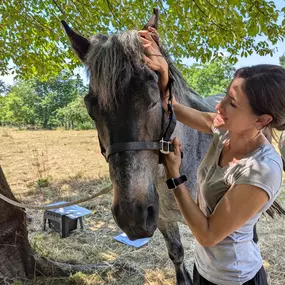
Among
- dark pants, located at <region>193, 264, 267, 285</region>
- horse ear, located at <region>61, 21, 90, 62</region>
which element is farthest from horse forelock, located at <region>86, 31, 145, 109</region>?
dark pants, located at <region>193, 264, 267, 285</region>

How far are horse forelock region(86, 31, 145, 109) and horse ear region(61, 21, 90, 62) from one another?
212 millimetres

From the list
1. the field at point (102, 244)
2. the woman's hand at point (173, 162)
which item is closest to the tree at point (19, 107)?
the field at point (102, 244)

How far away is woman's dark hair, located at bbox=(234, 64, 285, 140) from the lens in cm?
100

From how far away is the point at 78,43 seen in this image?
153 centimetres

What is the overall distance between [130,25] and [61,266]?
9.72 ft

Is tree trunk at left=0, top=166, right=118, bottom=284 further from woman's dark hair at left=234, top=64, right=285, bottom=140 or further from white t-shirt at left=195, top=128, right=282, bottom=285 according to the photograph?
woman's dark hair at left=234, top=64, right=285, bottom=140

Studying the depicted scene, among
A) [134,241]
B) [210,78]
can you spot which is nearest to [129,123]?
[134,241]

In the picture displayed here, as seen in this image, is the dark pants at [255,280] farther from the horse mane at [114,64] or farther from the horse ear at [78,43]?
the horse ear at [78,43]

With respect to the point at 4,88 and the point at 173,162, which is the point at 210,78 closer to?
the point at 173,162

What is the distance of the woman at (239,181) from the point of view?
974 millimetres

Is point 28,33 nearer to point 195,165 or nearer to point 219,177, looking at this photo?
point 195,165

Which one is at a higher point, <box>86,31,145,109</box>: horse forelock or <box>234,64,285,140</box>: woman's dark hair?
<box>86,31,145,109</box>: horse forelock

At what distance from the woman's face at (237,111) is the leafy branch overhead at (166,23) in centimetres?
129

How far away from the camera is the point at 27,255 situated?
8.07 feet
